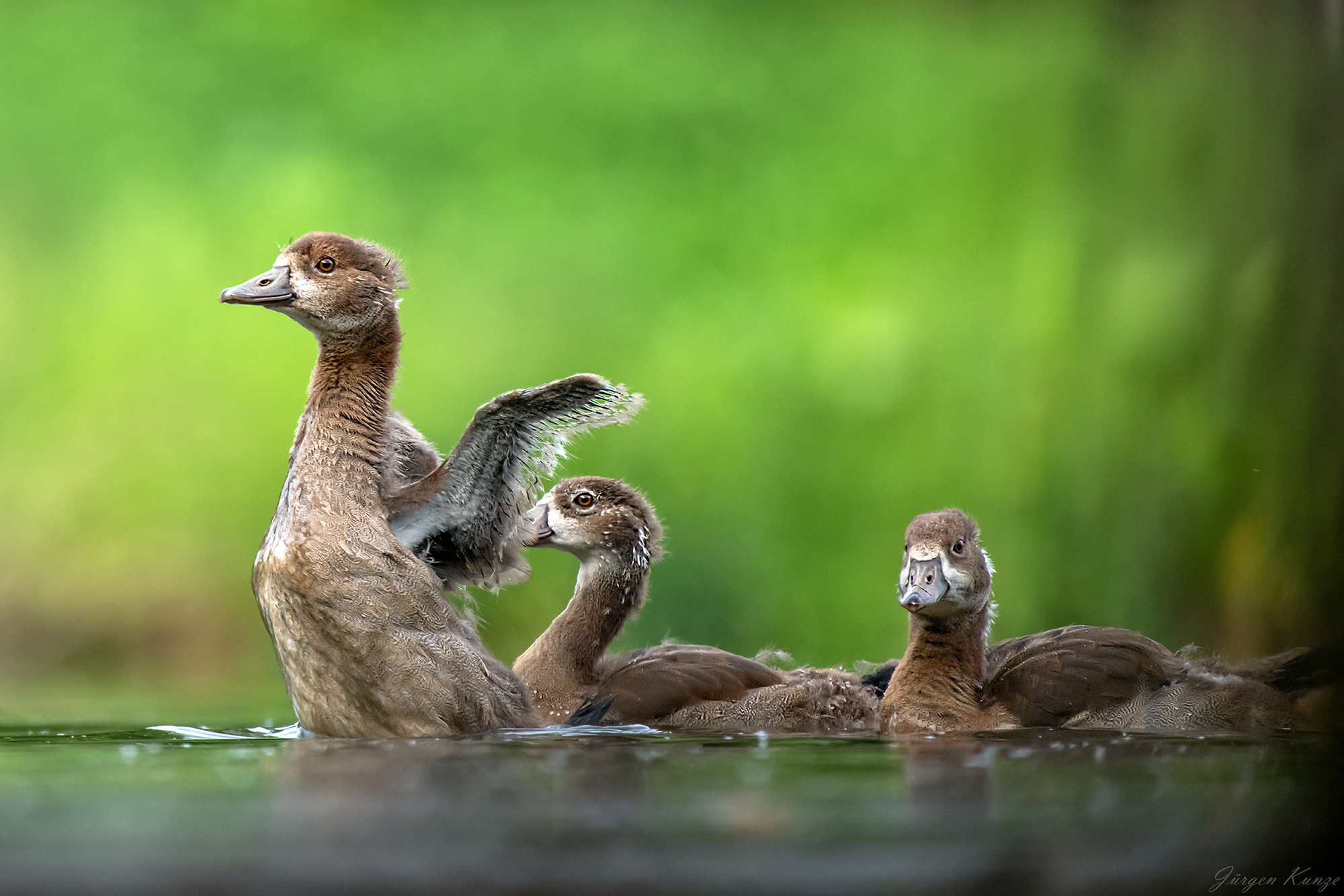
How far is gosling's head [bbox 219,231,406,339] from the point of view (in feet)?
12.2

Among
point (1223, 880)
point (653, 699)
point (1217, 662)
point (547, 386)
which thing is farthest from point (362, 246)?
point (1223, 880)

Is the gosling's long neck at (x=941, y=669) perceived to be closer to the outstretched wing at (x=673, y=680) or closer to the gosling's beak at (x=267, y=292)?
the outstretched wing at (x=673, y=680)

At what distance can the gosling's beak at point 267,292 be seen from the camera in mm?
3682

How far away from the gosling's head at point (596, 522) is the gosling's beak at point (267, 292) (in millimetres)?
1139

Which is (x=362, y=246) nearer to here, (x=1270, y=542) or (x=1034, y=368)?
(x=1270, y=542)

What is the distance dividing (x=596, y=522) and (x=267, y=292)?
4.43 ft

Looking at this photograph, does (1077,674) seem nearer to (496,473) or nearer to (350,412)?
(496,473)

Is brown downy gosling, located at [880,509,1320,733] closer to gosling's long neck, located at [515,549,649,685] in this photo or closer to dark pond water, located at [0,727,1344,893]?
dark pond water, located at [0,727,1344,893]

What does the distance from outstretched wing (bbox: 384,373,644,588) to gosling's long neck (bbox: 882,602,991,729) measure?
121 centimetres

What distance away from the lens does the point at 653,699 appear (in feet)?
Answer: 13.4

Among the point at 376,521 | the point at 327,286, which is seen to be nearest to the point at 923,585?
the point at 376,521

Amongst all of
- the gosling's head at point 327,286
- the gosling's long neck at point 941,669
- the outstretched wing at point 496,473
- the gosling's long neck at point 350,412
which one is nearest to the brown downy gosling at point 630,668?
the gosling's long neck at point 941,669

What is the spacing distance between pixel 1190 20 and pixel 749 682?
222cm

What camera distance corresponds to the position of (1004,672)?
405 cm
